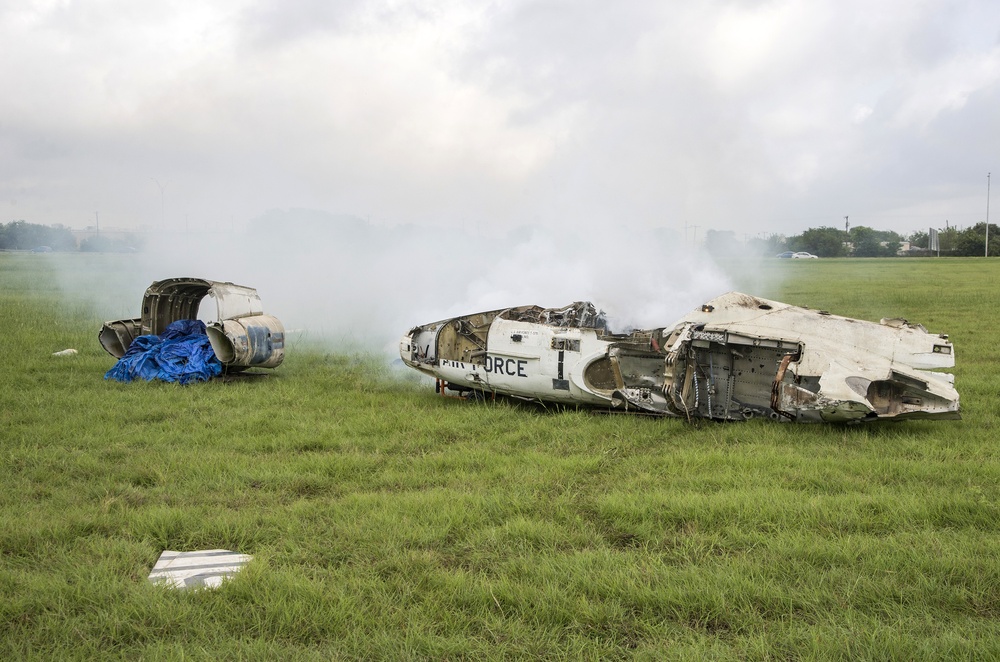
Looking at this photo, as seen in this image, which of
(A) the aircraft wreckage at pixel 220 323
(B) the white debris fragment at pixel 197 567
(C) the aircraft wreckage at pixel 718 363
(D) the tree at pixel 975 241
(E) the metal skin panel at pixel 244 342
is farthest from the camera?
(D) the tree at pixel 975 241

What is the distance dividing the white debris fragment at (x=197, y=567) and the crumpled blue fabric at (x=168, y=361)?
285 inches

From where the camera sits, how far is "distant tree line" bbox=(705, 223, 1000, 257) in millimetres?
67562

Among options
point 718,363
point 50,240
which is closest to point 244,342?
point 718,363

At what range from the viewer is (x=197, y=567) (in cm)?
529

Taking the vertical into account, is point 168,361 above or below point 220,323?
below

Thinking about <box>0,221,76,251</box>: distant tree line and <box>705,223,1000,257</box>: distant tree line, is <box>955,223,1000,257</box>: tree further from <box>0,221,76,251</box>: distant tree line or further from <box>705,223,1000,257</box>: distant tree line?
<box>0,221,76,251</box>: distant tree line

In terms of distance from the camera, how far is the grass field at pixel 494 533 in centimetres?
434

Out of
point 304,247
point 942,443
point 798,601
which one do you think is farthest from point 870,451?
point 304,247

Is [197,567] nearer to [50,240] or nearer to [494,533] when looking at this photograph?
[494,533]

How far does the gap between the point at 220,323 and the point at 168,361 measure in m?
1.12

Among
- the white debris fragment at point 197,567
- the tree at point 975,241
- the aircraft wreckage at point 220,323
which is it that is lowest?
the white debris fragment at point 197,567

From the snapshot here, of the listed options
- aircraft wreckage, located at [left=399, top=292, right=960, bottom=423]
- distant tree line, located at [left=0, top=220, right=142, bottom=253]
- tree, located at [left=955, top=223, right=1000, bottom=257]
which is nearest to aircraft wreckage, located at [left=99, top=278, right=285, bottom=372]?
aircraft wreckage, located at [left=399, top=292, right=960, bottom=423]

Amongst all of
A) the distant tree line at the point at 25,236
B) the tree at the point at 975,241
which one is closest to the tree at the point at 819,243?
the tree at the point at 975,241

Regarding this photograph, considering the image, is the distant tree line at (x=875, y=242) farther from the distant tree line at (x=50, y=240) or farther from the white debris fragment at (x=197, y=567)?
the white debris fragment at (x=197, y=567)
